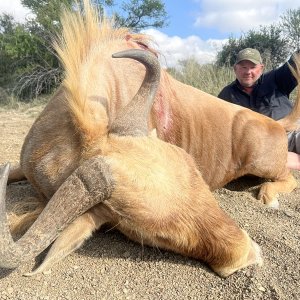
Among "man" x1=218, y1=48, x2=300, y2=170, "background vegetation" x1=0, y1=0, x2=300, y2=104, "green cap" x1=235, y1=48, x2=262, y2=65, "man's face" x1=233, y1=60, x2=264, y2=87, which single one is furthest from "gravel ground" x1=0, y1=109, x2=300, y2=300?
"background vegetation" x1=0, y1=0, x2=300, y2=104

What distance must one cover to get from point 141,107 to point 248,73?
11.7ft

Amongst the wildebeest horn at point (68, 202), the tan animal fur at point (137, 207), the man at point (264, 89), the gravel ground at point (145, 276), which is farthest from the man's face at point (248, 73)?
the wildebeest horn at point (68, 202)

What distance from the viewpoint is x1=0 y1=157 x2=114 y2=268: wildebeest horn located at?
2.10m

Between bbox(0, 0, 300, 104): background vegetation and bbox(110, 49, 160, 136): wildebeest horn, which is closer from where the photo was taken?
bbox(110, 49, 160, 136): wildebeest horn

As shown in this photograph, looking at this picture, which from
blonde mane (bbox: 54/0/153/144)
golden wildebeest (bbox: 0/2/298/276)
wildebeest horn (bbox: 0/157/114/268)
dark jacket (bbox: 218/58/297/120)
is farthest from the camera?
dark jacket (bbox: 218/58/297/120)

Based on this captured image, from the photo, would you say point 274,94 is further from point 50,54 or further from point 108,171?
point 50,54

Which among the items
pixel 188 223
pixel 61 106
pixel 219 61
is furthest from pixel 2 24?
pixel 188 223

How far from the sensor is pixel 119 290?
240 centimetres

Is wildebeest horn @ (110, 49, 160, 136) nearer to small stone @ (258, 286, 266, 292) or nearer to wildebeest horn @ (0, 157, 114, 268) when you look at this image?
wildebeest horn @ (0, 157, 114, 268)

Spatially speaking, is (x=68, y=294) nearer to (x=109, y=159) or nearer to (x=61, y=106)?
(x=109, y=159)

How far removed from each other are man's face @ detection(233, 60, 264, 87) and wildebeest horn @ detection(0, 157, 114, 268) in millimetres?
3953

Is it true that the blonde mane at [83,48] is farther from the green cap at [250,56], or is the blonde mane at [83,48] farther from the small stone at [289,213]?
the green cap at [250,56]

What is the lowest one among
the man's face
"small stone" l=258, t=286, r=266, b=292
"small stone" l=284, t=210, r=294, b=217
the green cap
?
"small stone" l=284, t=210, r=294, b=217

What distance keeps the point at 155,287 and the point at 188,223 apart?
48 centimetres
